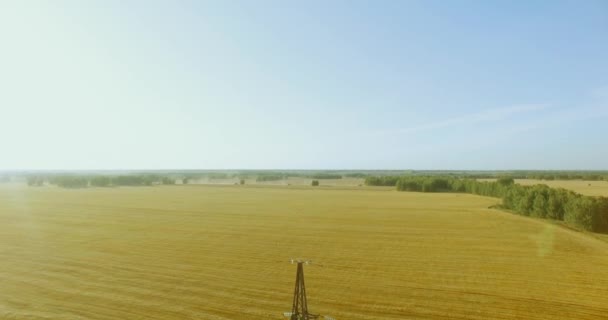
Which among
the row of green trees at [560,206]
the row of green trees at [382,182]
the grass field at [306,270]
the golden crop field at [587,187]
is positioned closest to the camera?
the grass field at [306,270]

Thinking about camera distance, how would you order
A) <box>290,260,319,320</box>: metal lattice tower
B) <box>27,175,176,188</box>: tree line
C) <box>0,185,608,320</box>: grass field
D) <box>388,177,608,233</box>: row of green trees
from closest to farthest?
<box>290,260,319,320</box>: metal lattice tower
<box>0,185,608,320</box>: grass field
<box>388,177,608,233</box>: row of green trees
<box>27,175,176,188</box>: tree line

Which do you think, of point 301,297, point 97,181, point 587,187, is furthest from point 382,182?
point 301,297

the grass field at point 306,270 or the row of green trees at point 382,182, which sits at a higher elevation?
the row of green trees at point 382,182

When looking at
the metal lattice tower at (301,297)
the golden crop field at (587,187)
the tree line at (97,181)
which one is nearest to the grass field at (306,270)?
the metal lattice tower at (301,297)

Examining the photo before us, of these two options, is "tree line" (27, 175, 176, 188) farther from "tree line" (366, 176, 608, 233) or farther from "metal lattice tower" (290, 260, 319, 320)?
"metal lattice tower" (290, 260, 319, 320)

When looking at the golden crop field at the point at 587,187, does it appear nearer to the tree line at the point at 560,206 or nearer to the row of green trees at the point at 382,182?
the tree line at the point at 560,206

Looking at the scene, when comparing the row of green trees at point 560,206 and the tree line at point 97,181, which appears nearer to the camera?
the row of green trees at point 560,206

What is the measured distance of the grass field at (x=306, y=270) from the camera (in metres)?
18.0

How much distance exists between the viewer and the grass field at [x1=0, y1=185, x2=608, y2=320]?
1803 centimetres

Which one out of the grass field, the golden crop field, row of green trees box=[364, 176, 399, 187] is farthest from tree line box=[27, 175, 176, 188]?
the golden crop field

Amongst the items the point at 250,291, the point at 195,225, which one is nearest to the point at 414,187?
the point at 195,225

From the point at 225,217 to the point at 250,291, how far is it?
30407mm

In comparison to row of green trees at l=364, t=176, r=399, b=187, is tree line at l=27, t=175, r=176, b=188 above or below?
below

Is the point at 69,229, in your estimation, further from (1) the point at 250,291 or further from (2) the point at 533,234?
(2) the point at 533,234
